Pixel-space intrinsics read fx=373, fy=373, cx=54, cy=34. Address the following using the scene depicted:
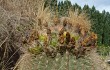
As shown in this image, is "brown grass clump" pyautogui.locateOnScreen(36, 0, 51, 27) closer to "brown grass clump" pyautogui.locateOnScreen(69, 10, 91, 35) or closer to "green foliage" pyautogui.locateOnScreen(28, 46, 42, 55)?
"brown grass clump" pyautogui.locateOnScreen(69, 10, 91, 35)

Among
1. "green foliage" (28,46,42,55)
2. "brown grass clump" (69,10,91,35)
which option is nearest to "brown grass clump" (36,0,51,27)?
"brown grass clump" (69,10,91,35)

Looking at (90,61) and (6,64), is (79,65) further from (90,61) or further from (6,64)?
(6,64)

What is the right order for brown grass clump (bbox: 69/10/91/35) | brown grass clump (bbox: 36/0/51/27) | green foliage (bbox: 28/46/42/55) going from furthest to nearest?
brown grass clump (bbox: 36/0/51/27) < brown grass clump (bbox: 69/10/91/35) < green foliage (bbox: 28/46/42/55)

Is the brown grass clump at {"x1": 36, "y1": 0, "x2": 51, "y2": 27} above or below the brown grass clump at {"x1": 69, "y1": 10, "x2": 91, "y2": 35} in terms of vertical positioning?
above

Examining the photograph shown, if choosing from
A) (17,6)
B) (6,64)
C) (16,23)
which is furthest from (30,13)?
(6,64)

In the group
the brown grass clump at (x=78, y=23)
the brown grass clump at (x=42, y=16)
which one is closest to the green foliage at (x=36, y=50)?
the brown grass clump at (x=78, y=23)

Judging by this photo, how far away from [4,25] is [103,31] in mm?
23603

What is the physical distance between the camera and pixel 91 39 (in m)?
4.25

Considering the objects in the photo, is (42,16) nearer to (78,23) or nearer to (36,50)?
(78,23)

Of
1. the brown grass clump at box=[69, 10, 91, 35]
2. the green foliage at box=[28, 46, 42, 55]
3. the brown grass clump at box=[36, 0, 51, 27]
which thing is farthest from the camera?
the brown grass clump at box=[36, 0, 51, 27]

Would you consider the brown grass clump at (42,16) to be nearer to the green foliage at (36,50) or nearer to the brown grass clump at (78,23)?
the brown grass clump at (78,23)

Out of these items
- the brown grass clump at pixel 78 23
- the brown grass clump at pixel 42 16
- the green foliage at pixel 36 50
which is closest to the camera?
the green foliage at pixel 36 50

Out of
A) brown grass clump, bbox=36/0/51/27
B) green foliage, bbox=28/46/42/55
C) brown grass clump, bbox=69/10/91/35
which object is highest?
brown grass clump, bbox=36/0/51/27

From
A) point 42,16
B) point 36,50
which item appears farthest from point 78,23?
point 36,50
